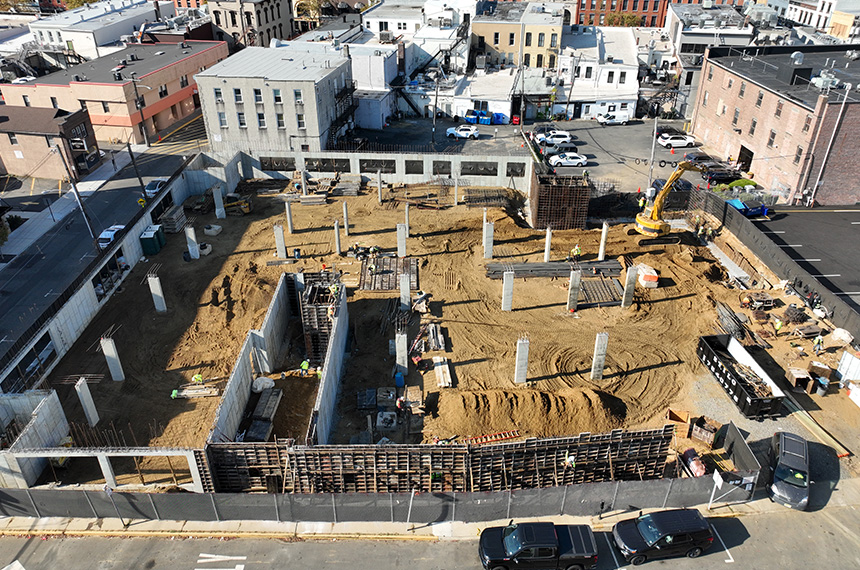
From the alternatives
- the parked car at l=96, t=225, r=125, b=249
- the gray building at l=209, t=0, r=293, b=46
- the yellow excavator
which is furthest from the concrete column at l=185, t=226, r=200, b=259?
the gray building at l=209, t=0, r=293, b=46

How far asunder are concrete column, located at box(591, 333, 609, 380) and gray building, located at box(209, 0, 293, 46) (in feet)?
223

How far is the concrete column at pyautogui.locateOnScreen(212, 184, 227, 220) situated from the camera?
41.2 meters

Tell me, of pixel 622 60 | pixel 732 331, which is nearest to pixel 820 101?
pixel 732 331

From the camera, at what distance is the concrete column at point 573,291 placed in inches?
1217

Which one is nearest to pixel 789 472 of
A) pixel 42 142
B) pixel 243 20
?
pixel 42 142

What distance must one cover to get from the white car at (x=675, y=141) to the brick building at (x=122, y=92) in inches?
1840

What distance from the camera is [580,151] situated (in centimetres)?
5516

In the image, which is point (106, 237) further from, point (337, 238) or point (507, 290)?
point (507, 290)

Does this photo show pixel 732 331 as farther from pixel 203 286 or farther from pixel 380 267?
pixel 203 286

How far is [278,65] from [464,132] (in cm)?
1830

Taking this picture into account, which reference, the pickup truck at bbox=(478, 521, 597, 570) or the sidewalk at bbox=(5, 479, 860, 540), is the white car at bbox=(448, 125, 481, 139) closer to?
the sidewalk at bbox=(5, 479, 860, 540)

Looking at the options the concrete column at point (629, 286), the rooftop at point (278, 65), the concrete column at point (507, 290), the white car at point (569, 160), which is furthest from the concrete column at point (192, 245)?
the white car at point (569, 160)

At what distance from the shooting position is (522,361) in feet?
85.2

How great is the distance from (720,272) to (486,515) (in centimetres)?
2369
